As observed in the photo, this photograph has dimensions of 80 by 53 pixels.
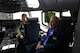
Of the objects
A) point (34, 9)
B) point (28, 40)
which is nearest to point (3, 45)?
point (28, 40)

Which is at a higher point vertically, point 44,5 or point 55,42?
point 44,5

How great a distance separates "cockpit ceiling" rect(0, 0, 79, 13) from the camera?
2.32 metres

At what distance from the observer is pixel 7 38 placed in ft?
8.00

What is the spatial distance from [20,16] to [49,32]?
514 mm

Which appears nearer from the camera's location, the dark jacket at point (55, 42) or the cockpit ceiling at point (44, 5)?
the dark jacket at point (55, 42)

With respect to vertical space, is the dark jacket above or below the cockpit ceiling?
below

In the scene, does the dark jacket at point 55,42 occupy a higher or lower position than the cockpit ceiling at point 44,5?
lower

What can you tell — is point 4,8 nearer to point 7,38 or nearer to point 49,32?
point 7,38

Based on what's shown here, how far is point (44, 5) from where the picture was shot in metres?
2.38

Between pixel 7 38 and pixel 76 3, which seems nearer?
pixel 76 3

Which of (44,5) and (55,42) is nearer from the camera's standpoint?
(55,42)

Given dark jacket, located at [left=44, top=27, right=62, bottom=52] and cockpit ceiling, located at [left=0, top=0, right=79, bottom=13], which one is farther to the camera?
cockpit ceiling, located at [left=0, top=0, right=79, bottom=13]

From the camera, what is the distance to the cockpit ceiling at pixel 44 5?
2.32m

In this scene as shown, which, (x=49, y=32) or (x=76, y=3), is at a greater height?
(x=76, y=3)
